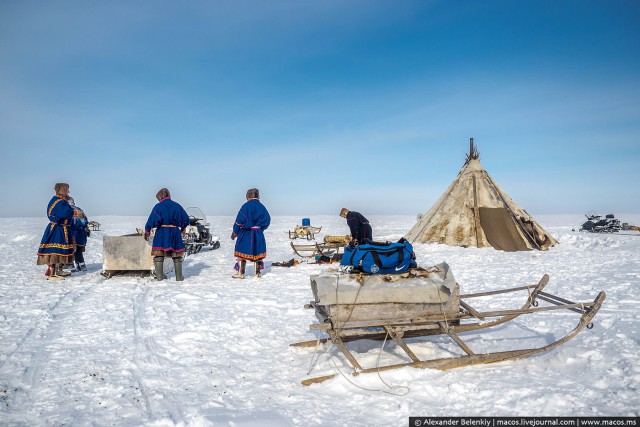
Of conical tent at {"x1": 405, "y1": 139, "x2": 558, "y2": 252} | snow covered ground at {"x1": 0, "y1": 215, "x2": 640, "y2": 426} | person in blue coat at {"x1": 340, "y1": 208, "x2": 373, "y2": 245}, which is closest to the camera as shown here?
snow covered ground at {"x1": 0, "y1": 215, "x2": 640, "y2": 426}

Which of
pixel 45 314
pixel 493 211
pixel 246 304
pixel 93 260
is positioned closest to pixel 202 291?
pixel 246 304

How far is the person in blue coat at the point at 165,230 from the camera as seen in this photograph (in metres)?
8.20

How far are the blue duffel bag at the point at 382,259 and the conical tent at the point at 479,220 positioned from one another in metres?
11.6

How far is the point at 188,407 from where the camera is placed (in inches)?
120

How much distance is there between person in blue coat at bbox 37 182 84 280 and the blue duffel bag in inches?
282

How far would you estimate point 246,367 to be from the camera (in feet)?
12.8

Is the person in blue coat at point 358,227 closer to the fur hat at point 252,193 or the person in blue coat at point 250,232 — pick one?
the person in blue coat at point 250,232

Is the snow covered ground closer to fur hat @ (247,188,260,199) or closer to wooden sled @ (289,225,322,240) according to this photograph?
fur hat @ (247,188,260,199)

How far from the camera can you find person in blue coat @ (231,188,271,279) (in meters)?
8.84

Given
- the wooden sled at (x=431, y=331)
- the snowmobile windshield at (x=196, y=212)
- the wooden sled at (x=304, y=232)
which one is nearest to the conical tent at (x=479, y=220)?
the wooden sled at (x=304, y=232)

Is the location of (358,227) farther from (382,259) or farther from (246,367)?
(246,367)

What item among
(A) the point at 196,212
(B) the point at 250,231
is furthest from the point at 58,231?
(A) the point at 196,212

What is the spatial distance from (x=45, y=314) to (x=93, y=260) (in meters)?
7.43

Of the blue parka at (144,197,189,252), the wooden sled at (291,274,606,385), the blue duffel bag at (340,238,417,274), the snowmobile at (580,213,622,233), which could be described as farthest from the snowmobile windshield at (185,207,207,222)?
the snowmobile at (580,213,622,233)
